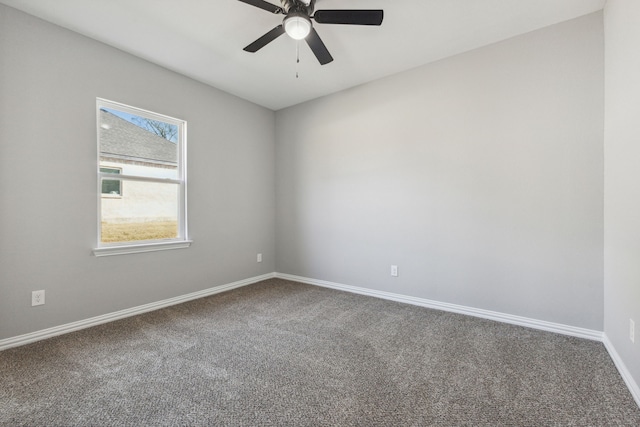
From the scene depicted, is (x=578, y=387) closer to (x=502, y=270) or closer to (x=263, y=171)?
(x=502, y=270)

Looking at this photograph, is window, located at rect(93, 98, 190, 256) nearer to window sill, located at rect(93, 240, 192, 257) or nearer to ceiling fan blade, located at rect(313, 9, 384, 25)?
window sill, located at rect(93, 240, 192, 257)

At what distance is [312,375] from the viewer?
5.98 ft

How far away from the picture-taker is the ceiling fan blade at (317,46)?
6.88 ft

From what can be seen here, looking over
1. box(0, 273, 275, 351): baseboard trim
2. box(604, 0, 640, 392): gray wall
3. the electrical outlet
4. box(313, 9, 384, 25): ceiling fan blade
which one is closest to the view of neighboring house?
the electrical outlet

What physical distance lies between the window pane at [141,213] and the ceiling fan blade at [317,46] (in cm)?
217

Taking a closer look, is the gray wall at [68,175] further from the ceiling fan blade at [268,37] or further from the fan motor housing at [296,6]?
the fan motor housing at [296,6]

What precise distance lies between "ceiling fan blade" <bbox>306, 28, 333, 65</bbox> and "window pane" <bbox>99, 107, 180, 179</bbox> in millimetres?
1968

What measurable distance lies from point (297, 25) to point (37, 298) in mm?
2921

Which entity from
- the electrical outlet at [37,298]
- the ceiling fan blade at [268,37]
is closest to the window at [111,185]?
the electrical outlet at [37,298]

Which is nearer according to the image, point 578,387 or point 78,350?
point 578,387

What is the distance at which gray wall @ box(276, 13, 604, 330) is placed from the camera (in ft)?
7.65

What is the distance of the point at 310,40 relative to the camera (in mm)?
2145

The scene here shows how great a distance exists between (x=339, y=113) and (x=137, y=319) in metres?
3.25

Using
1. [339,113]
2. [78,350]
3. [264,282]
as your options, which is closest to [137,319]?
[78,350]
